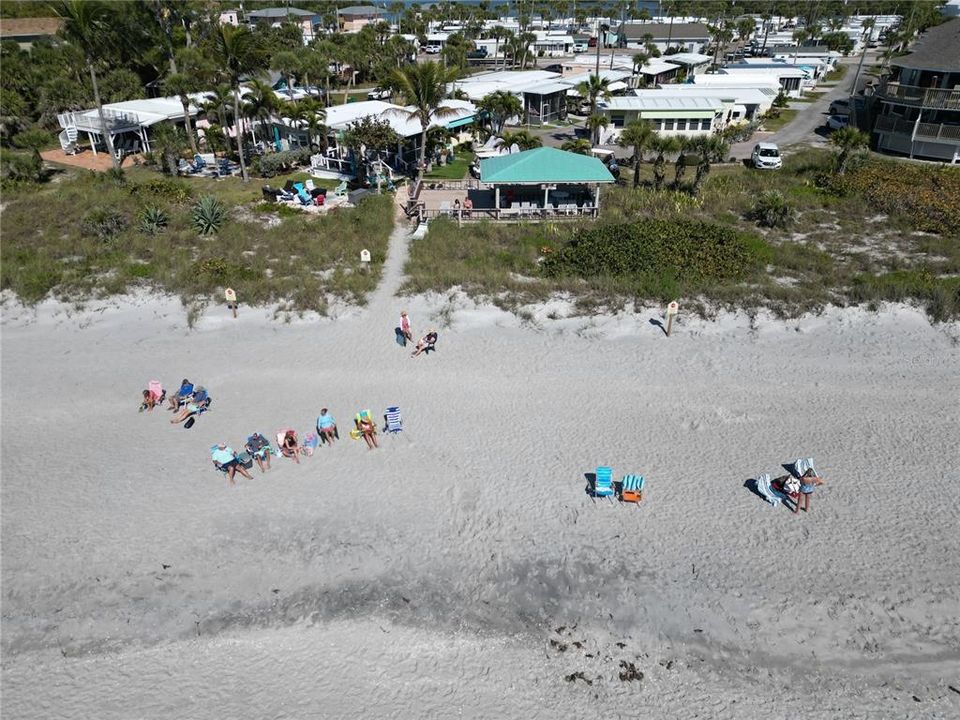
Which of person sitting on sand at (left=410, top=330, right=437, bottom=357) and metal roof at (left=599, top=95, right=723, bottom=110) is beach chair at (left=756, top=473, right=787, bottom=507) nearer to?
person sitting on sand at (left=410, top=330, right=437, bottom=357)

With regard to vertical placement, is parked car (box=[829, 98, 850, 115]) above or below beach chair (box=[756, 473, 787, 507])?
above

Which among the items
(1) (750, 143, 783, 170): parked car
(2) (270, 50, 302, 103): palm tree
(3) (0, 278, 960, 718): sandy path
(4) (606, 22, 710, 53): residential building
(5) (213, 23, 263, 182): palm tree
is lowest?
(3) (0, 278, 960, 718): sandy path

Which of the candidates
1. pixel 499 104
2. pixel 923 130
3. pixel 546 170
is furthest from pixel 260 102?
pixel 923 130

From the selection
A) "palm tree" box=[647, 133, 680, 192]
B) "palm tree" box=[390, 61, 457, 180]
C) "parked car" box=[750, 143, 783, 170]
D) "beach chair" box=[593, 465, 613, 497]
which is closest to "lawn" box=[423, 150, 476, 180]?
"palm tree" box=[390, 61, 457, 180]

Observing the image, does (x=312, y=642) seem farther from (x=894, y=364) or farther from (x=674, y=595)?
(x=894, y=364)

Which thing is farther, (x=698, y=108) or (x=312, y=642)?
(x=698, y=108)

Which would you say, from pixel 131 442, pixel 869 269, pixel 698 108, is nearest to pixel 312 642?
pixel 131 442

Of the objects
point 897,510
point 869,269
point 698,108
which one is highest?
point 698,108
